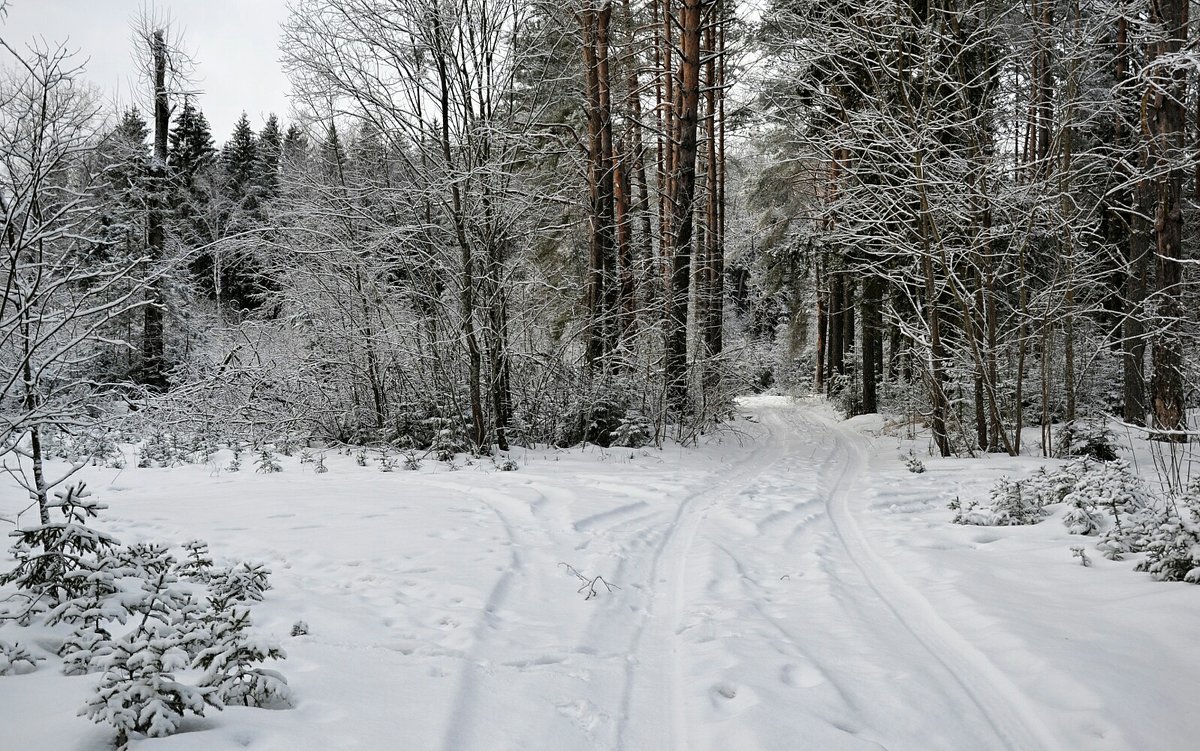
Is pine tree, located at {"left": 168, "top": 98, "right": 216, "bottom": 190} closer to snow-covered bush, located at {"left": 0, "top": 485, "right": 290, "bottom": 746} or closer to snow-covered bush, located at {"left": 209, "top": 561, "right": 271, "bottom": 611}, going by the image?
snow-covered bush, located at {"left": 209, "top": 561, "right": 271, "bottom": 611}

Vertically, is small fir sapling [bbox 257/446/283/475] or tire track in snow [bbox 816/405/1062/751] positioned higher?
small fir sapling [bbox 257/446/283/475]

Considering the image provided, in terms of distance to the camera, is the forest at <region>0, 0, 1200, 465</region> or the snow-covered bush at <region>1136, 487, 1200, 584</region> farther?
the forest at <region>0, 0, 1200, 465</region>

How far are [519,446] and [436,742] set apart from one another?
892 cm

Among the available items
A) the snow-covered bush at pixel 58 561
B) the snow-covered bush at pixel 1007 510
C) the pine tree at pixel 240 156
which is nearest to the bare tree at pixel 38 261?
the snow-covered bush at pixel 58 561

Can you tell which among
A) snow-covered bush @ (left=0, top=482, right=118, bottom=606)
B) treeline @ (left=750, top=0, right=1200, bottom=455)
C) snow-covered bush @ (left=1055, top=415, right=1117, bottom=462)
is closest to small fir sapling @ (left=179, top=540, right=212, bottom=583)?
snow-covered bush @ (left=0, top=482, right=118, bottom=606)

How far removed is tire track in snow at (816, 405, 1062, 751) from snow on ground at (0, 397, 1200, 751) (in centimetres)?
2

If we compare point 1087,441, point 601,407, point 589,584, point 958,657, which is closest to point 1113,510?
point 958,657

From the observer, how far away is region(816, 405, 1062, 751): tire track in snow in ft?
8.73

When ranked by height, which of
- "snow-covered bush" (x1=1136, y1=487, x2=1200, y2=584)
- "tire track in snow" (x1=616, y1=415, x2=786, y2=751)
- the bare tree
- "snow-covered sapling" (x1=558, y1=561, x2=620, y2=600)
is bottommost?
"tire track in snow" (x1=616, y1=415, x2=786, y2=751)

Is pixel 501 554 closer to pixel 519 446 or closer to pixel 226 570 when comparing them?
pixel 226 570

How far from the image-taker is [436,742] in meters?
Answer: 2.32

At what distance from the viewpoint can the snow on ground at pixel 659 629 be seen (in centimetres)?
253

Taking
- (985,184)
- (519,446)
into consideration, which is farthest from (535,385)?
(985,184)

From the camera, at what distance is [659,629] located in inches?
149
